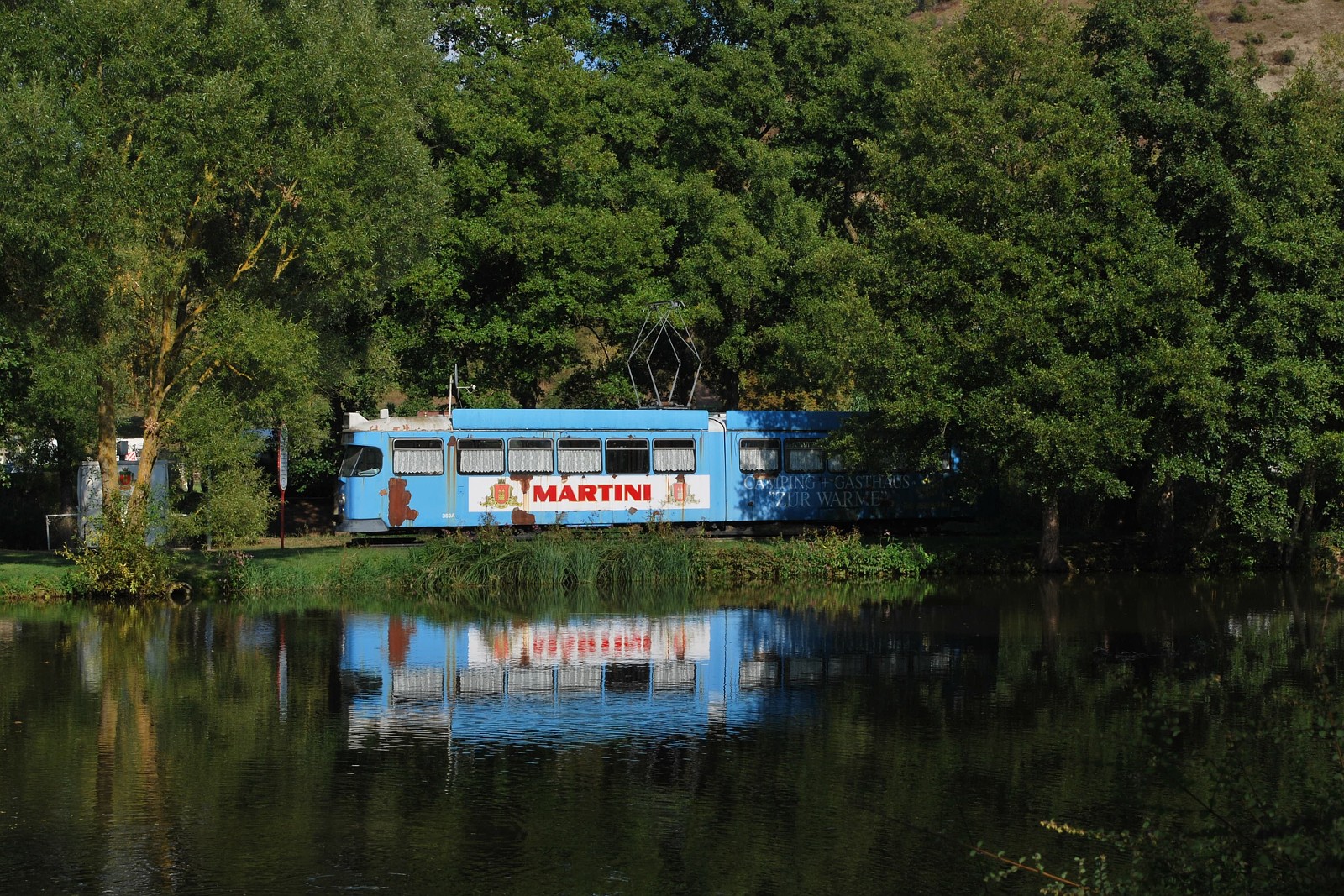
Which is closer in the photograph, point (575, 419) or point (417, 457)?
point (417, 457)

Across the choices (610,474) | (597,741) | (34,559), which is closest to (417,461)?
(610,474)

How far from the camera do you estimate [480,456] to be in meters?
36.0

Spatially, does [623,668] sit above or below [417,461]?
below

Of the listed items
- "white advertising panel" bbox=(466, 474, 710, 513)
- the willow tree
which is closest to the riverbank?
"white advertising panel" bbox=(466, 474, 710, 513)

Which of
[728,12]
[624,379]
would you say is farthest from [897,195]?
[728,12]

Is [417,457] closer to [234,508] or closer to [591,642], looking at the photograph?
[234,508]

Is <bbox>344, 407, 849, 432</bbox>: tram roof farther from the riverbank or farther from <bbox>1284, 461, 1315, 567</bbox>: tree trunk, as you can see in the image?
<bbox>1284, 461, 1315, 567</bbox>: tree trunk

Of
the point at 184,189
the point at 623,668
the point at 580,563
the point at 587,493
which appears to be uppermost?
the point at 184,189

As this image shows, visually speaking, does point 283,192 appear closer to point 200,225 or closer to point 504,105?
point 200,225

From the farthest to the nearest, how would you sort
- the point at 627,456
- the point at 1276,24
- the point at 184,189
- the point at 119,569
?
the point at 1276,24 < the point at 627,456 < the point at 119,569 < the point at 184,189

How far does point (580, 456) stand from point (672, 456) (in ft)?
8.27

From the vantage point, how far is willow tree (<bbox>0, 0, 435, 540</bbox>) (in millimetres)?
25000

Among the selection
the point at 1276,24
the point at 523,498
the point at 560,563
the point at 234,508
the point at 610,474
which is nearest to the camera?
the point at 560,563

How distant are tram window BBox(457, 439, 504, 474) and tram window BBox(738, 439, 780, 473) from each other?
6.51 m
